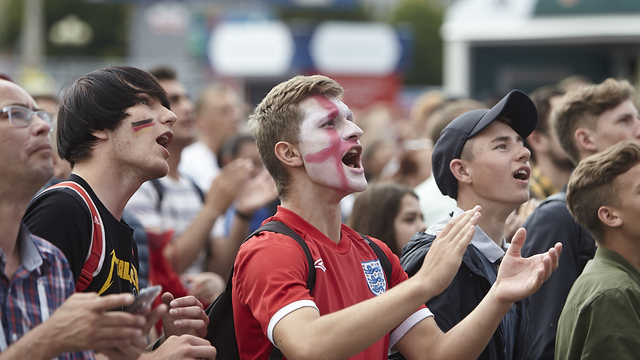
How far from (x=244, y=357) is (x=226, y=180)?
2466 mm

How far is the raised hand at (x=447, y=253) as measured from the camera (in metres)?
2.38

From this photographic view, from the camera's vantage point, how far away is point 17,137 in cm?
217

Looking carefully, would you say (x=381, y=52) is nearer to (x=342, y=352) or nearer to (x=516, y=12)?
(x=516, y=12)

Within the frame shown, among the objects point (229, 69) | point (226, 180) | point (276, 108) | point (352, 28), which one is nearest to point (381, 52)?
point (352, 28)

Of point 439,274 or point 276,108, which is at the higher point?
point 276,108

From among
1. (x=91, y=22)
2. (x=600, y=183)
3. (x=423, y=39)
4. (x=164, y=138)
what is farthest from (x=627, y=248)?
(x=423, y=39)

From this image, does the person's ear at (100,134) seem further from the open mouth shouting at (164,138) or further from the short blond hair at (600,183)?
the short blond hair at (600,183)

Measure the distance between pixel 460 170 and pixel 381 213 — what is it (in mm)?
1149

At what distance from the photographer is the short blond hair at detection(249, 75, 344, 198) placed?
2846 millimetres

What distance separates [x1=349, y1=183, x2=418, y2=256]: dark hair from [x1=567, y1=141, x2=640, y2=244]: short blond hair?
125 cm

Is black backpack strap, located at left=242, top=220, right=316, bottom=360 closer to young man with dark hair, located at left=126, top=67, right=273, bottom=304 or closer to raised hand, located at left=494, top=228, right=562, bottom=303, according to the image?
raised hand, located at left=494, top=228, right=562, bottom=303

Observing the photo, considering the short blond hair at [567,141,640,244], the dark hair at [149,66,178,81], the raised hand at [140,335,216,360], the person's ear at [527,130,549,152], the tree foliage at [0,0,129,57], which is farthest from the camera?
the tree foliage at [0,0,129,57]

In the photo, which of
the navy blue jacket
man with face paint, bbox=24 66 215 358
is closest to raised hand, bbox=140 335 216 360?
man with face paint, bbox=24 66 215 358

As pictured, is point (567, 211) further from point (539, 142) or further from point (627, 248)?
point (539, 142)
